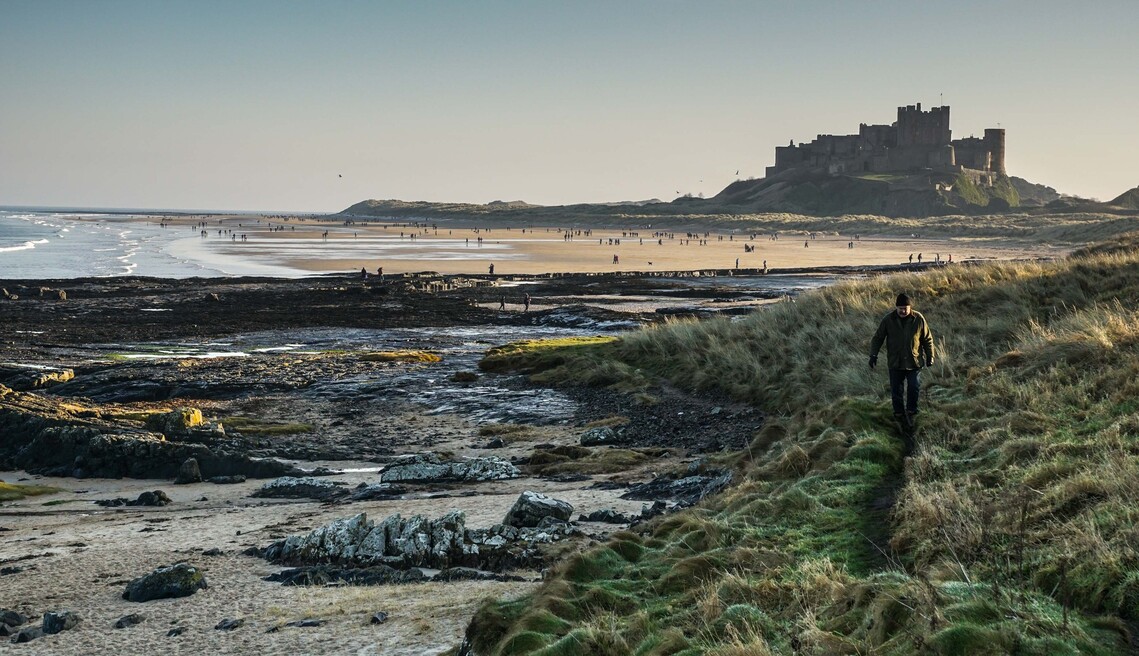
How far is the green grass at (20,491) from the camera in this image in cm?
1523

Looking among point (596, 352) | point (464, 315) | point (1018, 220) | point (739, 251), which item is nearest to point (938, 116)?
point (1018, 220)

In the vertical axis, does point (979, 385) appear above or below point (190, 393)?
above

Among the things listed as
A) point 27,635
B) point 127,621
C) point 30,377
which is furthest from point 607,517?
point 30,377

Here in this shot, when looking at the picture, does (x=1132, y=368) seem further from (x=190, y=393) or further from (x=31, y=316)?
(x=31, y=316)

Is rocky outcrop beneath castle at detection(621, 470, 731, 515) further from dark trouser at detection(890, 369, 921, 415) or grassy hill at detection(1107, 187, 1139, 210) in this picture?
grassy hill at detection(1107, 187, 1139, 210)

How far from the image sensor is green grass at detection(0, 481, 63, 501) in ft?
50.0

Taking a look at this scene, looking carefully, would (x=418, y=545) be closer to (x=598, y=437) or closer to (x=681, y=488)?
(x=681, y=488)

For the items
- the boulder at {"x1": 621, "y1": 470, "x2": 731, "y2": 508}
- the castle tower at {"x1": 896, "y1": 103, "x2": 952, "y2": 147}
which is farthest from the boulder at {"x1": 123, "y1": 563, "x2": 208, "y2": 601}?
the castle tower at {"x1": 896, "y1": 103, "x2": 952, "y2": 147}

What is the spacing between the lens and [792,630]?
6.77 m

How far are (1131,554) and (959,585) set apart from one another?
1178mm

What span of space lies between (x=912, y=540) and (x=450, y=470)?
29.2 ft

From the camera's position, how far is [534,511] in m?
11.9

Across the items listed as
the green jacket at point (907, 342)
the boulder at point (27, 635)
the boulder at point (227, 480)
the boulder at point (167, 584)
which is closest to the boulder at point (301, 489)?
the boulder at point (227, 480)

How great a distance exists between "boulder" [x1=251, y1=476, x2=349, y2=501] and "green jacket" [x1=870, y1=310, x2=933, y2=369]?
8.02 m
